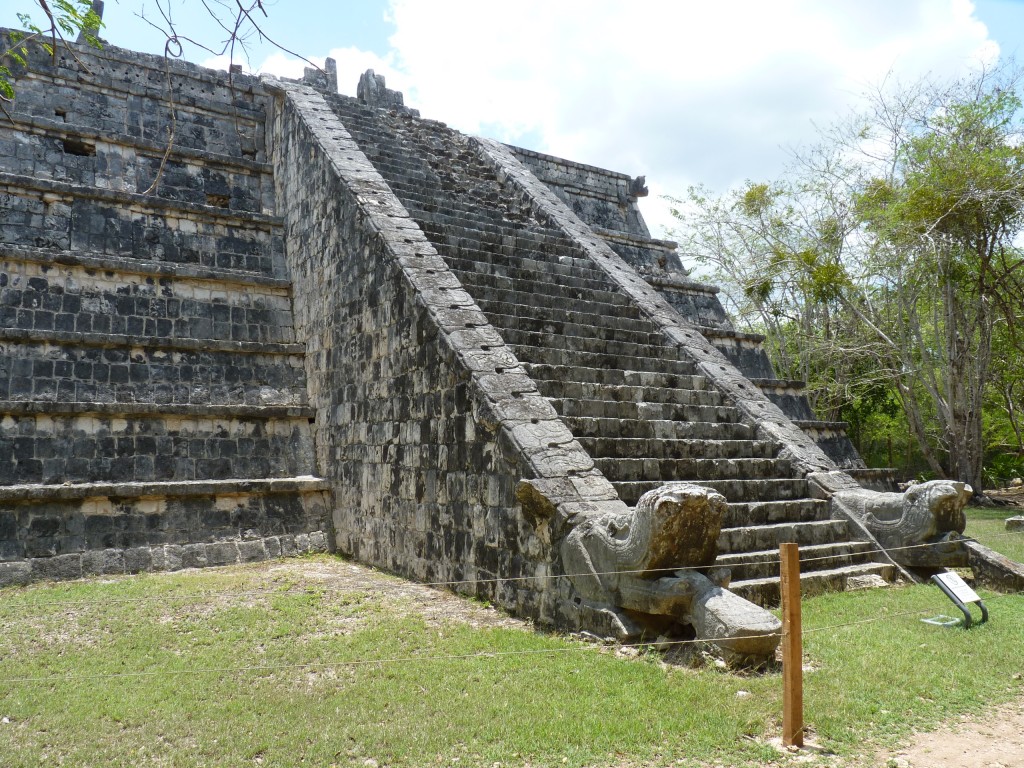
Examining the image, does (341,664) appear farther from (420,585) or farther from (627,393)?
(627,393)

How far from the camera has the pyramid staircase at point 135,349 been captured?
23.1 feet

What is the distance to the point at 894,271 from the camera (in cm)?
1534

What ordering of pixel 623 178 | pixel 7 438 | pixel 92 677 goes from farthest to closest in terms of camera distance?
pixel 623 178, pixel 7 438, pixel 92 677

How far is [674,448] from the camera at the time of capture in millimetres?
6188

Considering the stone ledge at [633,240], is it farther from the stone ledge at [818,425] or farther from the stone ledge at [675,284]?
the stone ledge at [818,425]

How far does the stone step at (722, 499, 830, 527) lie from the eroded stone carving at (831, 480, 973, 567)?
1.20 feet

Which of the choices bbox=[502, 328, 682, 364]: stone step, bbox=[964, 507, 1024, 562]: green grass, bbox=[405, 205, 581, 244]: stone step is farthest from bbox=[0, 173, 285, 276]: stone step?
bbox=[964, 507, 1024, 562]: green grass

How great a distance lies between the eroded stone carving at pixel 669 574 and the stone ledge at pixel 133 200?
21.2 feet

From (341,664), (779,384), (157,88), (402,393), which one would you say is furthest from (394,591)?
(157,88)

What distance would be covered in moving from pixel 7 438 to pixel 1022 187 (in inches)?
559

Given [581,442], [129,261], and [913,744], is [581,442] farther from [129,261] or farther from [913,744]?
[129,261]

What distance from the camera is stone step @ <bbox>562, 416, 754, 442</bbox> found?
19.8 ft

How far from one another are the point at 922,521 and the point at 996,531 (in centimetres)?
508

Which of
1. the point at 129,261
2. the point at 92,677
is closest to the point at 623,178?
the point at 129,261
